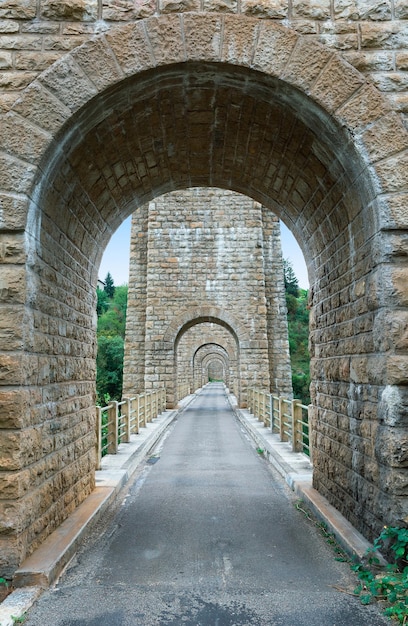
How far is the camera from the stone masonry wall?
4.15 meters

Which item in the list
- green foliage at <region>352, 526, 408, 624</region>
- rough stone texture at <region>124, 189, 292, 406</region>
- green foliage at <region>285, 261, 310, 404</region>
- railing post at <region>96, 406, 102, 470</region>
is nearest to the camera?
green foliage at <region>352, 526, 408, 624</region>

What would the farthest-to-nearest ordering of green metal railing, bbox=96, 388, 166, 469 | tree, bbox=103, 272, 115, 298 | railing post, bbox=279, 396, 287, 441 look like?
tree, bbox=103, 272, 115, 298 → railing post, bbox=279, 396, 287, 441 → green metal railing, bbox=96, 388, 166, 469

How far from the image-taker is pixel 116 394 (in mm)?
40344

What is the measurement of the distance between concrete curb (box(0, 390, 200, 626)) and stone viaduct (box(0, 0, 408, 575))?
125mm

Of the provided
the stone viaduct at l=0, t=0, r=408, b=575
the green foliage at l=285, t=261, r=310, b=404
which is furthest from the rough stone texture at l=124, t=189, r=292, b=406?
the green foliage at l=285, t=261, r=310, b=404

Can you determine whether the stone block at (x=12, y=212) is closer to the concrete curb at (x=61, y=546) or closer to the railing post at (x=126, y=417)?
the concrete curb at (x=61, y=546)

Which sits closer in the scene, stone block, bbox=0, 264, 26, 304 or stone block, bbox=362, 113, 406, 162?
stone block, bbox=0, 264, 26, 304

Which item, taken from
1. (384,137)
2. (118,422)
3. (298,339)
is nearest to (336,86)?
(384,137)

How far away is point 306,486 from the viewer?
6383 mm

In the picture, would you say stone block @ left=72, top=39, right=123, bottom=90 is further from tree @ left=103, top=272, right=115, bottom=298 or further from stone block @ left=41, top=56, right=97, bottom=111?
tree @ left=103, top=272, right=115, bottom=298

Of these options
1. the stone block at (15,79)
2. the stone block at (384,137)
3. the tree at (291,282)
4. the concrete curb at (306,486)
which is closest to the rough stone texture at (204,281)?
the concrete curb at (306,486)

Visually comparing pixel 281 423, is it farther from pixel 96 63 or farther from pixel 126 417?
pixel 96 63

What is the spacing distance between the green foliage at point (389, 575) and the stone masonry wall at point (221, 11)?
10.9 feet

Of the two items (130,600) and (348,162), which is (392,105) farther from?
(130,600)
